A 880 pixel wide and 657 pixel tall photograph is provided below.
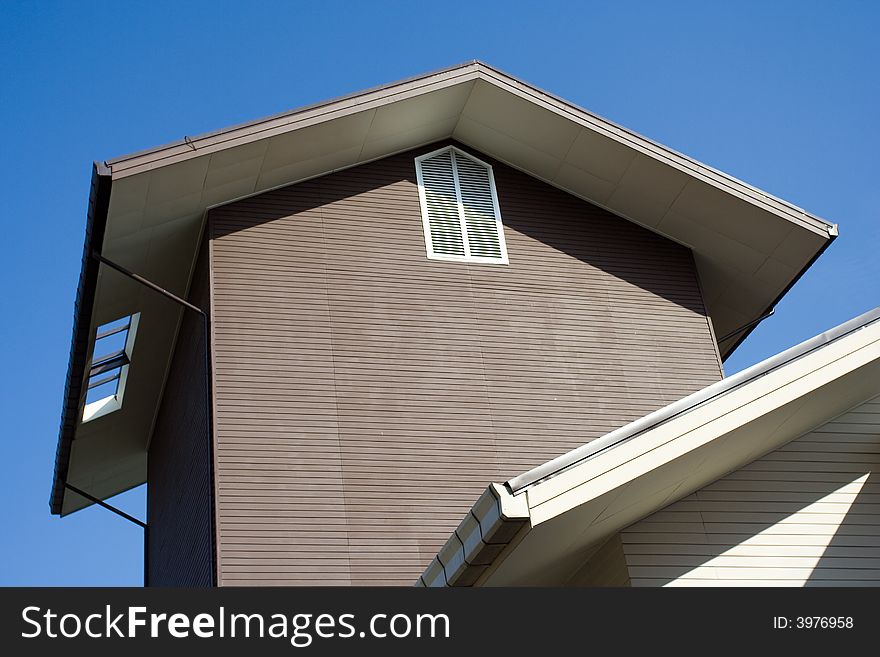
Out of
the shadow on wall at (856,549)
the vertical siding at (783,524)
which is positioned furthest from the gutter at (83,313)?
the shadow on wall at (856,549)

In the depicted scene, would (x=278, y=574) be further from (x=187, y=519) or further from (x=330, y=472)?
(x=187, y=519)

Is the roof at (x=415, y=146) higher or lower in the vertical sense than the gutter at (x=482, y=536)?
higher

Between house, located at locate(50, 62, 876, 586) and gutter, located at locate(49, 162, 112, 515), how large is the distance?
0.13 feet

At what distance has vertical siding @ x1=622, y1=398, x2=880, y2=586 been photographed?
24.8 ft

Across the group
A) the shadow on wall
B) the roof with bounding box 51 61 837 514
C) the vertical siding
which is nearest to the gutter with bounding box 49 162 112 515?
the roof with bounding box 51 61 837 514

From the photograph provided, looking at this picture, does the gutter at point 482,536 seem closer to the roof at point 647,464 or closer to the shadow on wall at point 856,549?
the roof at point 647,464

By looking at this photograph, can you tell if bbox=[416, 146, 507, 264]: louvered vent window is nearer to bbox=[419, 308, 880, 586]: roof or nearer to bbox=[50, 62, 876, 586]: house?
bbox=[50, 62, 876, 586]: house

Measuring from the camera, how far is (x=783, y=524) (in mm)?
7863

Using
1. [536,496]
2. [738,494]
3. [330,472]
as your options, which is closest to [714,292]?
[330,472]

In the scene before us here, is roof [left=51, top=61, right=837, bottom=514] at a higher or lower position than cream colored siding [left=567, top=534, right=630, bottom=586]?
higher

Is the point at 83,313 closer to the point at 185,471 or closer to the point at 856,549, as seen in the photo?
the point at 185,471

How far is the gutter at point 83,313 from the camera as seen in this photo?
11234 mm

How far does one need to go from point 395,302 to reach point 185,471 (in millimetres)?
3523

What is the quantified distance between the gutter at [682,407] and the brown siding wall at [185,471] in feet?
18.5
